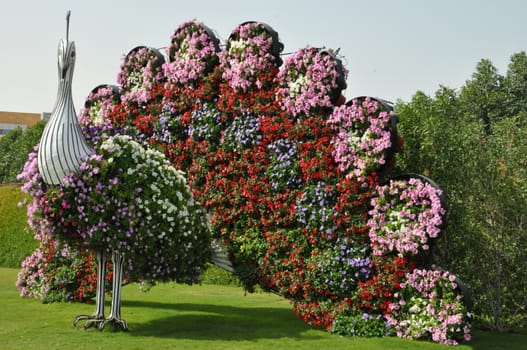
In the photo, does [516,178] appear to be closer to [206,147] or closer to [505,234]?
[505,234]

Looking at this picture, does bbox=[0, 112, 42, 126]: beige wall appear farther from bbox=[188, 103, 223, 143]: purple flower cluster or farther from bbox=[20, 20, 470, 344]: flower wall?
bbox=[188, 103, 223, 143]: purple flower cluster

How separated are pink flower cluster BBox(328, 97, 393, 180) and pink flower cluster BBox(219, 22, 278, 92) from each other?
6.11ft

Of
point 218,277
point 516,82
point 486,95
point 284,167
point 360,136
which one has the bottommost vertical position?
point 218,277

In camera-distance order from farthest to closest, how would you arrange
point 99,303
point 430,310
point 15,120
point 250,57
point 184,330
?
1. point 15,120
2. point 250,57
3. point 184,330
4. point 99,303
5. point 430,310

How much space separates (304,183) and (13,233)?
18.4 meters

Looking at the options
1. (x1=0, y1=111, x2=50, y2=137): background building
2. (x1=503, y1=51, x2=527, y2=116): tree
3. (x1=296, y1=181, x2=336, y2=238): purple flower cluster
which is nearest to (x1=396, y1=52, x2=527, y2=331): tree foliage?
(x1=296, y1=181, x2=336, y2=238): purple flower cluster

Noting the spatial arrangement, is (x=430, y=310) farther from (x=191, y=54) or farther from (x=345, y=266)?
(x=191, y=54)

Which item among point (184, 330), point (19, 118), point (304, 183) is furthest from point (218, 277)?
point (19, 118)

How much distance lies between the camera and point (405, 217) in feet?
35.7

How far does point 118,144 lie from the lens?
10.8m

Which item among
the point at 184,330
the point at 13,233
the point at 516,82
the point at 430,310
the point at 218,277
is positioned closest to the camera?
the point at 430,310

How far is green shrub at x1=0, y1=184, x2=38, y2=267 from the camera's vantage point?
2641 centimetres

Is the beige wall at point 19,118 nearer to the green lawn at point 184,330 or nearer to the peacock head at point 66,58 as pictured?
the green lawn at point 184,330

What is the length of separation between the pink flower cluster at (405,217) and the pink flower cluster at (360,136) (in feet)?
1.65
